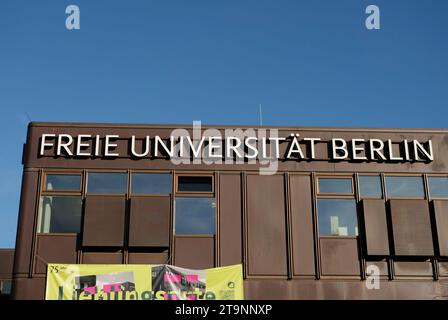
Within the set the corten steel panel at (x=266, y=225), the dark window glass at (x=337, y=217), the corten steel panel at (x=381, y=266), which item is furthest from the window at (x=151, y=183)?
the corten steel panel at (x=381, y=266)

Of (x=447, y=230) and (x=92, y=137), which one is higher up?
(x=92, y=137)

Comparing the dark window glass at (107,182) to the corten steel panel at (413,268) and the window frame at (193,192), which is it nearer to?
A: the window frame at (193,192)

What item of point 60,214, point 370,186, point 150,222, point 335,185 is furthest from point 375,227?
point 60,214

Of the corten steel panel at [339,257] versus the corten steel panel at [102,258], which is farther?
the corten steel panel at [339,257]

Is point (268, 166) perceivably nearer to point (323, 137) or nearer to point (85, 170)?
point (323, 137)

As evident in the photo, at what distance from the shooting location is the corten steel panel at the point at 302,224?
18.2 m

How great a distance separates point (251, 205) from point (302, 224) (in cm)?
169

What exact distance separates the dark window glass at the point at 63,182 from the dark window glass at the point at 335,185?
7686 millimetres

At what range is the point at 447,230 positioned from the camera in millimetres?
18562

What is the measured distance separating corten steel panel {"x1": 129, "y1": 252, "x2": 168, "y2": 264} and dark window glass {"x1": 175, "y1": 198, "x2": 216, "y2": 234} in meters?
0.89

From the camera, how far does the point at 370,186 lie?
19.1m

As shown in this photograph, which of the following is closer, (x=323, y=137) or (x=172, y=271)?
(x=172, y=271)

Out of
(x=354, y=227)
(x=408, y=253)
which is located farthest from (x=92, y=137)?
(x=408, y=253)

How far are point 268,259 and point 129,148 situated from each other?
18.4 ft
